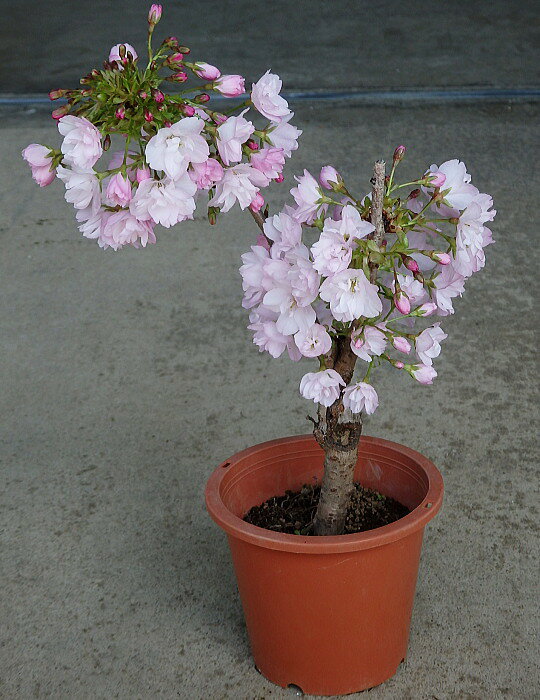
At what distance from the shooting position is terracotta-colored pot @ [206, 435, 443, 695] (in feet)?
4.33

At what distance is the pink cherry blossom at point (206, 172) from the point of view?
3.74 ft

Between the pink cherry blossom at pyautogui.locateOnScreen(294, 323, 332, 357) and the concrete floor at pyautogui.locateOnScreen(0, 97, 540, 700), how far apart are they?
1.92 ft

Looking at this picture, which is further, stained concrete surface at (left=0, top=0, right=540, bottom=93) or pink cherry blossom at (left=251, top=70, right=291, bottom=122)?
stained concrete surface at (left=0, top=0, right=540, bottom=93)

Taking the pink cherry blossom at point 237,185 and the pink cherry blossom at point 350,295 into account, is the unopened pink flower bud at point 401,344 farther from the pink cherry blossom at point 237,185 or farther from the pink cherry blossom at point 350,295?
the pink cherry blossom at point 237,185

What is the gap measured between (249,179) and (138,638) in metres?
0.83

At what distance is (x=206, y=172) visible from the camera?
3.74 ft

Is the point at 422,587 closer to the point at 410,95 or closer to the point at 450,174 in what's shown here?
the point at 450,174

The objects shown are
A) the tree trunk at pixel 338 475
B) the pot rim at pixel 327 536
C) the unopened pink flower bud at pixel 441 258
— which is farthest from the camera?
the tree trunk at pixel 338 475

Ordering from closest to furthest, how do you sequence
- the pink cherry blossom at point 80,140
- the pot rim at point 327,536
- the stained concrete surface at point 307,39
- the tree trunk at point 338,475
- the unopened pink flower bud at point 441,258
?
the pink cherry blossom at point 80,140
the unopened pink flower bud at point 441,258
the pot rim at point 327,536
the tree trunk at point 338,475
the stained concrete surface at point 307,39

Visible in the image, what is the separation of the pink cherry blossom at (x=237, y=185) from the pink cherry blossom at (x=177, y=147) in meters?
0.08

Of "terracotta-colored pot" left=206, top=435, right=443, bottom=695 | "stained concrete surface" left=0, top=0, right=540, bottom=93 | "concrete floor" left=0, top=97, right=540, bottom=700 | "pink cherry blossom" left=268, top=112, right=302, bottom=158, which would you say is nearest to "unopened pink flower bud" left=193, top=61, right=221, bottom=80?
"pink cherry blossom" left=268, top=112, right=302, bottom=158

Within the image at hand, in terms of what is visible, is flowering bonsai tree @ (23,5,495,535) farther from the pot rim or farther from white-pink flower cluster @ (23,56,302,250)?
the pot rim

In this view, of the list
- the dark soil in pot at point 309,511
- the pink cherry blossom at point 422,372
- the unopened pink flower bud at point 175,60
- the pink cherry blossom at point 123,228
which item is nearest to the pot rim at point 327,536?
the dark soil in pot at point 309,511

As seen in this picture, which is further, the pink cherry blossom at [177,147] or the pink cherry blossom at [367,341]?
the pink cherry blossom at [367,341]
